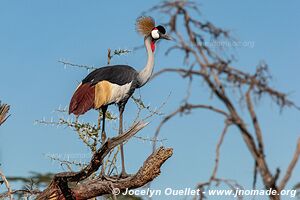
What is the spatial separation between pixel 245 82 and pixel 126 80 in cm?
665

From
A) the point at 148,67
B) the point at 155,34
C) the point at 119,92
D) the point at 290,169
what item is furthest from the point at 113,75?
the point at 290,169

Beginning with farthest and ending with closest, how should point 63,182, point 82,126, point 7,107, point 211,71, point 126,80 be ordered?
1. point 82,126
2. point 126,80
3. point 7,107
4. point 63,182
5. point 211,71

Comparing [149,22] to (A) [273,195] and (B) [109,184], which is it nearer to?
(B) [109,184]

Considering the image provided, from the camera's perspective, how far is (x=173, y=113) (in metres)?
1.77

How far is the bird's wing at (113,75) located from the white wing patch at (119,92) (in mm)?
50

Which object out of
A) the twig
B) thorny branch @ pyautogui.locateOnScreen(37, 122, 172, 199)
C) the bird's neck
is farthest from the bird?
the twig

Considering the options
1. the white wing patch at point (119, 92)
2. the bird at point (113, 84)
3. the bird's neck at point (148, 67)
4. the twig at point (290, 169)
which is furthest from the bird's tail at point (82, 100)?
the twig at point (290, 169)

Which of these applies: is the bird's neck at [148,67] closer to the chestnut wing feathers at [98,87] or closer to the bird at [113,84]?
the bird at [113,84]

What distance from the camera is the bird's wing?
8.13 m

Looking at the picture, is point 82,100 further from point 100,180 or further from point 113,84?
point 100,180

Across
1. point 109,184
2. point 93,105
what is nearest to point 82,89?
point 93,105

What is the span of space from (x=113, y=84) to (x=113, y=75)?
0.13m

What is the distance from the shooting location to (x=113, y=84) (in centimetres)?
821

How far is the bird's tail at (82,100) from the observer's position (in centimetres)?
782
